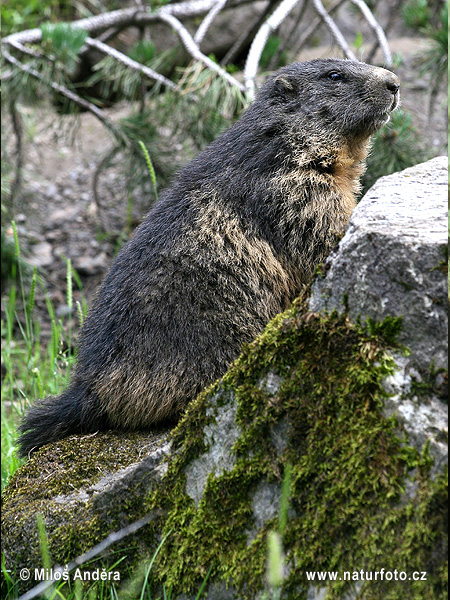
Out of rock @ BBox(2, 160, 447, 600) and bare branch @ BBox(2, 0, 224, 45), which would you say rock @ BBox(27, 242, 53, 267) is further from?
rock @ BBox(2, 160, 447, 600)

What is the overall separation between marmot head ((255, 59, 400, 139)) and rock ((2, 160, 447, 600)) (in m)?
1.41

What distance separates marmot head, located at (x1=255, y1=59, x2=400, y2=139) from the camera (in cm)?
459

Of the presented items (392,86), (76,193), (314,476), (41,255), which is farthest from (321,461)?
(76,193)

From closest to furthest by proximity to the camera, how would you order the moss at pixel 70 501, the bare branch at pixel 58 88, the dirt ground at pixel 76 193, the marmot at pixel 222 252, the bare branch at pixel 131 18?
the moss at pixel 70 501 < the marmot at pixel 222 252 < the bare branch at pixel 58 88 < the bare branch at pixel 131 18 < the dirt ground at pixel 76 193

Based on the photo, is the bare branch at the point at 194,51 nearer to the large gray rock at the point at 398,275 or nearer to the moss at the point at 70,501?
the large gray rock at the point at 398,275

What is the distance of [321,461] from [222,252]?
1.73 meters

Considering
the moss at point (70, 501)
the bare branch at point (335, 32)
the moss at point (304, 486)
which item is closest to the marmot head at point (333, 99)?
the bare branch at point (335, 32)

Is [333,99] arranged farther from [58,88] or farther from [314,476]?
[58,88]

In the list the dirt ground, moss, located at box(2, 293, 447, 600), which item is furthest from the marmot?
the dirt ground

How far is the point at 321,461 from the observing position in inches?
105

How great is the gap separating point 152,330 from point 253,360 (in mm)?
1062

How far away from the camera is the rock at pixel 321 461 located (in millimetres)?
2439

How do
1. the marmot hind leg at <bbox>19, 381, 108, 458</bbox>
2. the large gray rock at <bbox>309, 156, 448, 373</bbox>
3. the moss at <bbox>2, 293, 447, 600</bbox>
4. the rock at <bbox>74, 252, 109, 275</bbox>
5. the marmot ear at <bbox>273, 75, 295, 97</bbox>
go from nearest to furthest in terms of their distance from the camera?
the moss at <bbox>2, 293, 447, 600</bbox>
the large gray rock at <bbox>309, 156, 448, 373</bbox>
the marmot hind leg at <bbox>19, 381, 108, 458</bbox>
the marmot ear at <bbox>273, 75, 295, 97</bbox>
the rock at <bbox>74, 252, 109, 275</bbox>

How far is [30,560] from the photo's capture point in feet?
10.7
